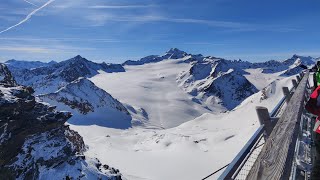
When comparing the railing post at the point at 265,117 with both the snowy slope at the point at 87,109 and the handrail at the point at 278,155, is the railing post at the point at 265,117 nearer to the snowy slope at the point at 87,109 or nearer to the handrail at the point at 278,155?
the handrail at the point at 278,155

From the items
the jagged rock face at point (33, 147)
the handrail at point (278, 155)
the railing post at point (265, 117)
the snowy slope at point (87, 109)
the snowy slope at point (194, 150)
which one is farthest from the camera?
the snowy slope at point (87, 109)

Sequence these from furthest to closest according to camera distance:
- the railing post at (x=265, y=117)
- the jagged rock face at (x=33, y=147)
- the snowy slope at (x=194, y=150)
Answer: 1. the snowy slope at (x=194, y=150)
2. the jagged rock face at (x=33, y=147)
3. the railing post at (x=265, y=117)

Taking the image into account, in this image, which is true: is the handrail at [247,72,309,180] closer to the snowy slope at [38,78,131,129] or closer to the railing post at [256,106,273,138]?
the railing post at [256,106,273,138]

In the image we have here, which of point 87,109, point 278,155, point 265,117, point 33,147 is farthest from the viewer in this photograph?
point 87,109

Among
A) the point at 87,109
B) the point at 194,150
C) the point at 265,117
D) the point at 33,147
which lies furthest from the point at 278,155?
the point at 87,109

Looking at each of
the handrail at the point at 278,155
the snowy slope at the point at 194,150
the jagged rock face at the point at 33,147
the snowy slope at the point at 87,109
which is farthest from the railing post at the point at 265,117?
the snowy slope at the point at 87,109

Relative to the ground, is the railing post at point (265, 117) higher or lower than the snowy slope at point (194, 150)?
higher

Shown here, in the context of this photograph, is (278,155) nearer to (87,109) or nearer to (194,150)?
(194,150)

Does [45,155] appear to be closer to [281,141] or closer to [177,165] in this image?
[177,165]
